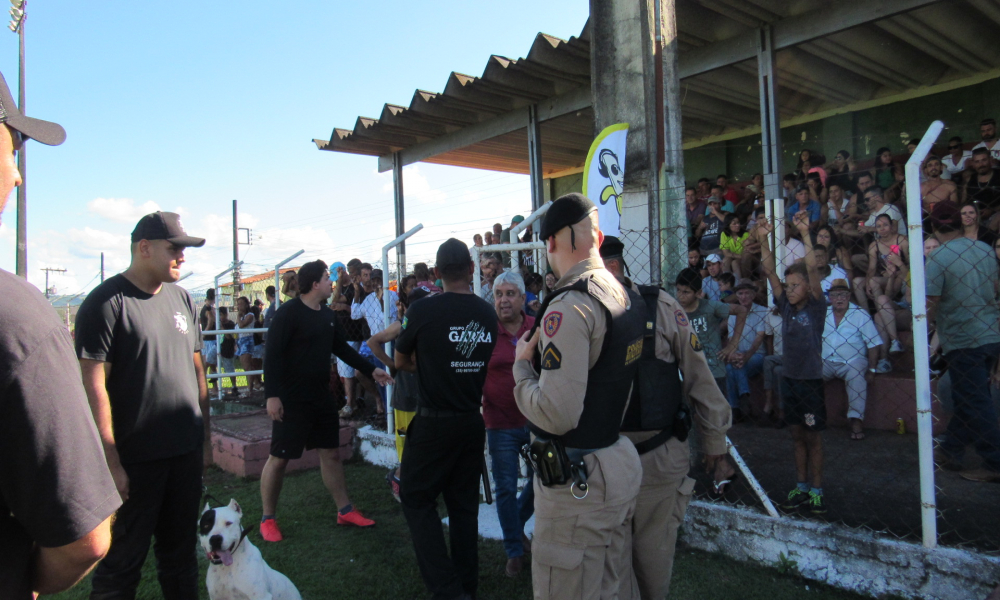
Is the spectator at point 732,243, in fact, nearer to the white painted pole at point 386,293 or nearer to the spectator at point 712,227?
the spectator at point 712,227

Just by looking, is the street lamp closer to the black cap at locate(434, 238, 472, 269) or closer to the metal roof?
the metal roof

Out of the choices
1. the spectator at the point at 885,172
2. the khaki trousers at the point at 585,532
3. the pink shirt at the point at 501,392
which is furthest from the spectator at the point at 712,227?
the khaki trousers at the point at 585,532

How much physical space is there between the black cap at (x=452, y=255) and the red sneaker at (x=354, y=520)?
7.66 ft

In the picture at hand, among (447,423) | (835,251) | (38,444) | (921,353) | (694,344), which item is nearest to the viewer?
(38,444)

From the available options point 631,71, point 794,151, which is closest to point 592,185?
point 631,71

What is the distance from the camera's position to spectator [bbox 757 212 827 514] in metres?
4.00

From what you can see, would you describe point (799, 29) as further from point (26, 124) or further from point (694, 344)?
point (26, 124)

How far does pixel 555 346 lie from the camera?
83.5 inches

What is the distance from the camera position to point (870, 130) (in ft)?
38.4

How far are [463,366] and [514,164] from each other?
11380 millimetres

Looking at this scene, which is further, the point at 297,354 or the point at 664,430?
the point at 297,354

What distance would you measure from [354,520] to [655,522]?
2818 millimetres

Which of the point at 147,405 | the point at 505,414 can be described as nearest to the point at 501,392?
the point at 505,414

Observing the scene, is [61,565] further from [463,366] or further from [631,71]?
[631,71]
